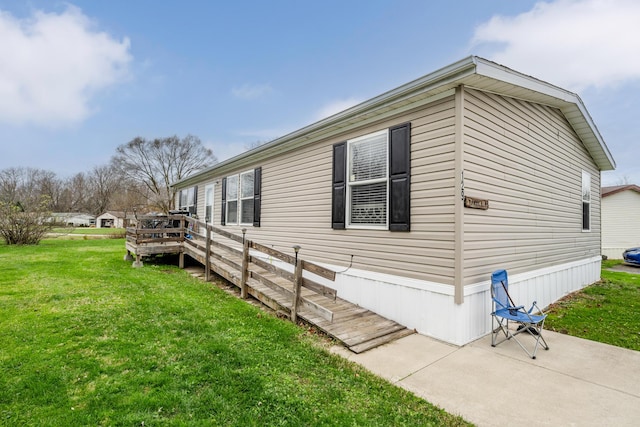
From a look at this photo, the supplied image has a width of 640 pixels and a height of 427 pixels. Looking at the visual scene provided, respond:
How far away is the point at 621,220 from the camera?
563 inches

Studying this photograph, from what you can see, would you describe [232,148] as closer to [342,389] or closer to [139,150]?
[139,150]

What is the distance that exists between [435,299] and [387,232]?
111 centimetres

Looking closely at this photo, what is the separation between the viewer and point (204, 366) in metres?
2.93

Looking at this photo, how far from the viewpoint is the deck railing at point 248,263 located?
166 inches

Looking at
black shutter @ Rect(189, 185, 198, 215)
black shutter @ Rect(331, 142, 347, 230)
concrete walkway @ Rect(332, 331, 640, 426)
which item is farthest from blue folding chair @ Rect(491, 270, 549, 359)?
black shutter @ Rect(189, 185, 198, 215)

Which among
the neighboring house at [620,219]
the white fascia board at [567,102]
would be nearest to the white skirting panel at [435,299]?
the white fascia board at [567,102]

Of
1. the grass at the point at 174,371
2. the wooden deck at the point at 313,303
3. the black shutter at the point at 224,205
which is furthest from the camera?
the black shutter at the point at 224,205

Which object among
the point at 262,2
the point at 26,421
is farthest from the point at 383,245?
the point at 262,2

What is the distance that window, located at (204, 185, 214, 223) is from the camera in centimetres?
1025

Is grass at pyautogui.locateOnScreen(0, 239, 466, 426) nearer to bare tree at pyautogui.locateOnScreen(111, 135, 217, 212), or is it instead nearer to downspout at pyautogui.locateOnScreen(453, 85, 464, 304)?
downspout at pyautogui.locateOnScreen(453, 85, 464, 304)

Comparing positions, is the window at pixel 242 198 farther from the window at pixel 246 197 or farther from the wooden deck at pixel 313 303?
the wooden deck at pixel 313 303

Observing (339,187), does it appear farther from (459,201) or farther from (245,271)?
(245,271)

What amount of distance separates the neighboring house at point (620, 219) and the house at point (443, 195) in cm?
1050

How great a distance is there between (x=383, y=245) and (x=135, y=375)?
130 inches
